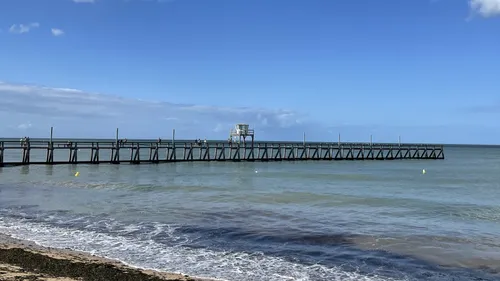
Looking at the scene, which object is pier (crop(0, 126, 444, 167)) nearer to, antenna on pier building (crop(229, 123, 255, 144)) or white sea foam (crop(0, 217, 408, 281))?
antenna on pier building (crop(229, 123, 255, 144))

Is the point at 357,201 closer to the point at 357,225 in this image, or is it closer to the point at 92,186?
the point at 357,225

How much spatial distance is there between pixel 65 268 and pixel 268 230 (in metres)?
5.48

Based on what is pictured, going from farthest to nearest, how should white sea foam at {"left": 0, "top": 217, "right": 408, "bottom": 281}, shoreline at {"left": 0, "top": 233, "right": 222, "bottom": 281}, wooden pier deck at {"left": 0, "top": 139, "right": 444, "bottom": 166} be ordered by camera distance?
wooden pier deck at {"left": 0, "top": 139, "right": 444, "bottom": 166} → white sea foam at {"left": 0, "top": 217, "right": 408, "bottom": 281} → shoreline at {"left": 0, "top": 233, "right": 222, "bottom": 281}

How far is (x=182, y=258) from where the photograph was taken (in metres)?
8.77

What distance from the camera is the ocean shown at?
27.6 ft

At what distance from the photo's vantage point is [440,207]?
680 inches

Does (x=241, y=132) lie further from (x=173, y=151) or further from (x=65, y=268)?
(x=65, y=268)

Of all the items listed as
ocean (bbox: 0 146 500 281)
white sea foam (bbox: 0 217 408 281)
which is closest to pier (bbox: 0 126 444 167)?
ocean (bbox: 0 146 500 281)

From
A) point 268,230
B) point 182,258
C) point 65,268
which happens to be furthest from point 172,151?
point 65,268

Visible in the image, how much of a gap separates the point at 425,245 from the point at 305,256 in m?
3.06

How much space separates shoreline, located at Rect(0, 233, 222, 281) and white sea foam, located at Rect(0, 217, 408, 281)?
1.29ft

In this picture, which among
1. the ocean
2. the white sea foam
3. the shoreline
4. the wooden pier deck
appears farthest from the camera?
the wooden pier deck

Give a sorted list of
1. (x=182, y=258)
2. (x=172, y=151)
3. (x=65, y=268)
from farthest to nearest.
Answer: (x=172, y=151) → (x=182, y=258) → (x=65, y=268)

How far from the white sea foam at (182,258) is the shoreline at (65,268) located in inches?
15.4
